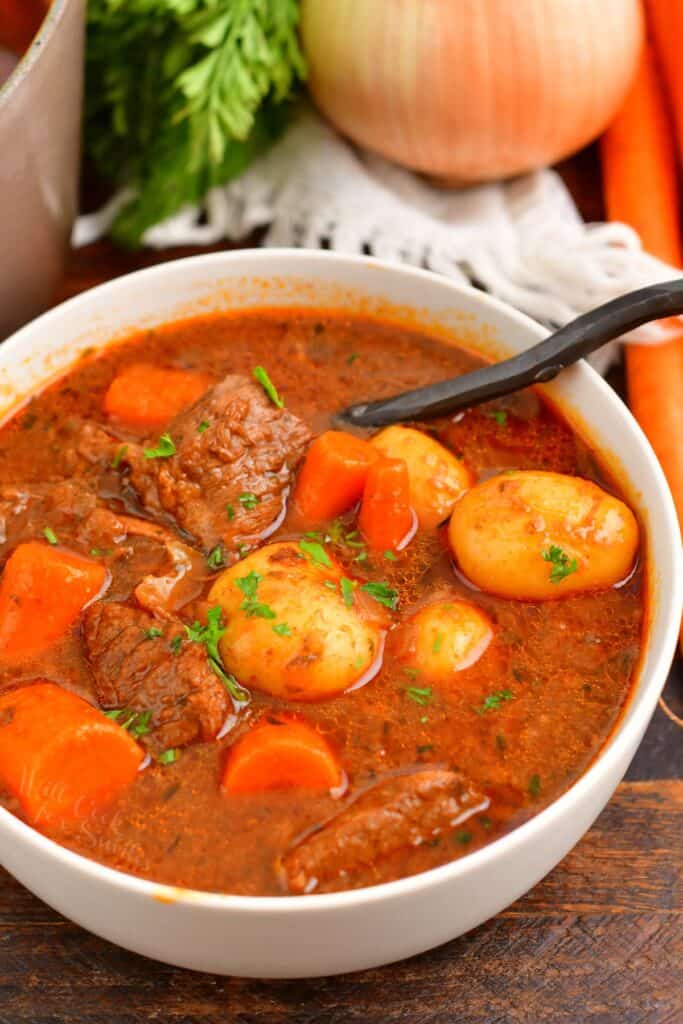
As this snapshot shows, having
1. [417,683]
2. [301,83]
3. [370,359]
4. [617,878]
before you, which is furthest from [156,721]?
[301,83]

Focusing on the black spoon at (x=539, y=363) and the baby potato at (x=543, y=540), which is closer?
the baby potato at (x=543, y=540)

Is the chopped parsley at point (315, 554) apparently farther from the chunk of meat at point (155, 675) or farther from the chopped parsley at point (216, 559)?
the chunk of meat at point (155, 675)

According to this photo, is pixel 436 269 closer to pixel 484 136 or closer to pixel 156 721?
pixel 484 136

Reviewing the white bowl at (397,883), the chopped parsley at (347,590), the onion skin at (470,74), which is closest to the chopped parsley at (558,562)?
the white bowl at (397,883)

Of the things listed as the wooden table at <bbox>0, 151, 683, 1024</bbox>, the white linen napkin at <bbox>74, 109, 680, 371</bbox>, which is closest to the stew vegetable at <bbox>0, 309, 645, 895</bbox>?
the wooden table at <bbox>0, 151, 683, 1024</bbox>

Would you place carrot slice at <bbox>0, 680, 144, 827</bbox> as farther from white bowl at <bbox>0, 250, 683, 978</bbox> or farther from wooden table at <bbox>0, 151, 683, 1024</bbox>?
wooden table at <bbox>0, 151, 683, 1024</bbox>

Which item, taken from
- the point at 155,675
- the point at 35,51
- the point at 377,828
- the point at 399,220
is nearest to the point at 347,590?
the point at 155,675
